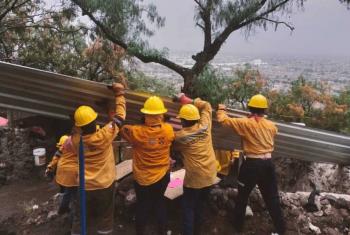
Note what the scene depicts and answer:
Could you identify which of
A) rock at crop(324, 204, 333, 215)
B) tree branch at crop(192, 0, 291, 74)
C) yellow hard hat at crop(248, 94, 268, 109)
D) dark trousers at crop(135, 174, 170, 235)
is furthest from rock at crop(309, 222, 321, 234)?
tree branch at crop(192, 0, 291, 74)

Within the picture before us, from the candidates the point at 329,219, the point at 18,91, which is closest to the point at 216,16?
the point at 329,219

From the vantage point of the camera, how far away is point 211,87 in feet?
30.1

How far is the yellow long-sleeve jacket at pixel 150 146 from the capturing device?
3.73 metres

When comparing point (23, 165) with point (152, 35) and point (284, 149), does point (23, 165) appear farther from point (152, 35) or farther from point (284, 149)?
point (284, 149)

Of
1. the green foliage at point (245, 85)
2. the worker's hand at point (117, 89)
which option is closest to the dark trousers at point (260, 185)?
the worker's hand at point (117, 89)

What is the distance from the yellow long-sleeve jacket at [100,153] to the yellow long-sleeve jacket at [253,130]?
3.73ft

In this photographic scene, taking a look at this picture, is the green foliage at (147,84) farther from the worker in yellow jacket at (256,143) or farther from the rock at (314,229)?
the worker in yellow jacket at (256,143)

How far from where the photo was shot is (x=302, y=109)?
13.8 meters

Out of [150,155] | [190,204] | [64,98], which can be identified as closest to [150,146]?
[150,155]

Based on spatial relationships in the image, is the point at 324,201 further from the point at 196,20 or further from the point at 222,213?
the point at 196,20

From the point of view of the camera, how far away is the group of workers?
146 inches

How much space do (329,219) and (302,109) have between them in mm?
9463

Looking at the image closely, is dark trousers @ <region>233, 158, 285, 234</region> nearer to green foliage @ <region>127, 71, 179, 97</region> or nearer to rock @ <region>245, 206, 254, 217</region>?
rock @ <region>245, 206, 254, 217</region>

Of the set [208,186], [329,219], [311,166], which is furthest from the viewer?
[311,166]
